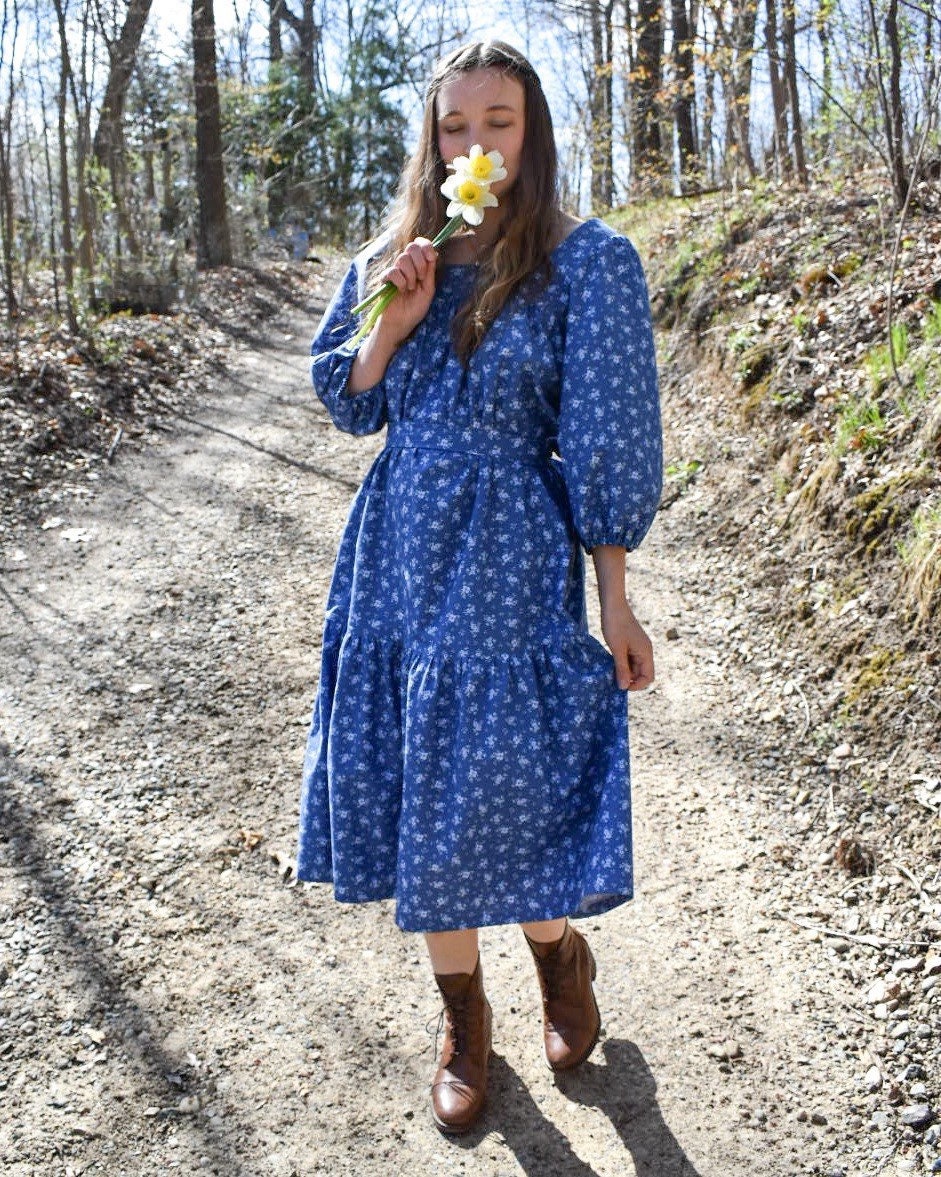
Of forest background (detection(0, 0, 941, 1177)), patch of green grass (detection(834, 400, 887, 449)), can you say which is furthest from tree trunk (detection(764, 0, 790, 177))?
patch of green grass (detection(834, 400, 887, 449))

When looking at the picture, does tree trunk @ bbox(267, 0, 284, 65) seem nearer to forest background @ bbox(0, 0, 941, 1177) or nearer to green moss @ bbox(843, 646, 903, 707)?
forest background @ bbox(0, 0, 941, 1177)

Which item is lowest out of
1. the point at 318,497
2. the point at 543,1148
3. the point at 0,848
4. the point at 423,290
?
the point at 543,1148

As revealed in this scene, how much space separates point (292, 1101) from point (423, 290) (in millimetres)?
1649

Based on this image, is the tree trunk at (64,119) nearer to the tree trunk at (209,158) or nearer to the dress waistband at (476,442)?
the tree trunk at (209,158)

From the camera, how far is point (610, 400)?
1931 mm

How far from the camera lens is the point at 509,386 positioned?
6.55 feet

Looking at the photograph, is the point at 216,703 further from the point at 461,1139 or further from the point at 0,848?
the point at 461,1139

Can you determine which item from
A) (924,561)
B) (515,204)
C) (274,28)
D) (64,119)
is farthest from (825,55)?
(274,28)

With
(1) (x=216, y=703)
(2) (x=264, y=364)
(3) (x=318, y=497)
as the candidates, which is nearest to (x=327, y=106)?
(2) (x=264, y=364)

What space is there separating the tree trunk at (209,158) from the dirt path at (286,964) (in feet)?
32.3

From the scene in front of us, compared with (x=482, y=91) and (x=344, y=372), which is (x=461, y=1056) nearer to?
(x=344, y=372)

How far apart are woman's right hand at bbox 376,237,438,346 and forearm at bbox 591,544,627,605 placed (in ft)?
1.73

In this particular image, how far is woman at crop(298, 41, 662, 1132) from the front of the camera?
196 cm

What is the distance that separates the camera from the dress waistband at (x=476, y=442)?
80.1 inches
